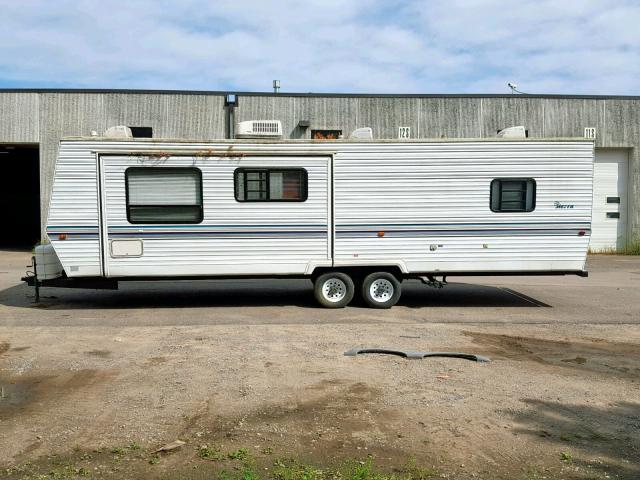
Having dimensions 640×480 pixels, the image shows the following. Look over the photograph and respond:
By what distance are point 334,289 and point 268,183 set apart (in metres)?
2.22

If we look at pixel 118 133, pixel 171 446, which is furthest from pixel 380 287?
pixel 171 446

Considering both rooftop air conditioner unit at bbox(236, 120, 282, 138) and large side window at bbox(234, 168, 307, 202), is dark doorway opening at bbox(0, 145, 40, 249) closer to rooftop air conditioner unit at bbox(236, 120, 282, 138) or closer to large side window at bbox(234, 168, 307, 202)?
rooftop air conditioner unit at bbox(236, 120, 282, 138)

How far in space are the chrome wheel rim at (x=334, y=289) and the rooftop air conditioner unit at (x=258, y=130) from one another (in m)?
2.75

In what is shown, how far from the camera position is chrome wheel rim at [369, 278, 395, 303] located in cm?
1131

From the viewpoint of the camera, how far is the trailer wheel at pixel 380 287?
1128 cm

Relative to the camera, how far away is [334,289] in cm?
1135

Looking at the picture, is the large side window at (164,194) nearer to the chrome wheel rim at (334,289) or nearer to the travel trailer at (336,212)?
the travel trailer at (336,212)

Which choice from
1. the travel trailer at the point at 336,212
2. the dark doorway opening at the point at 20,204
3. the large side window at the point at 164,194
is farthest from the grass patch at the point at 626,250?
the dark doorway opening at the point at 20,204

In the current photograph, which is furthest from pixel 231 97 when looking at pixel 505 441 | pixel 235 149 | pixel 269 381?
pixel 505 441

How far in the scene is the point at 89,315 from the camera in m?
10.8

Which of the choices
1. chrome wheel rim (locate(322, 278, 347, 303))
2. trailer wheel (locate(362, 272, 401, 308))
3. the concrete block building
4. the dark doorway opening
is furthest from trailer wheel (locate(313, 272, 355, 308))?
the dark doorway opening

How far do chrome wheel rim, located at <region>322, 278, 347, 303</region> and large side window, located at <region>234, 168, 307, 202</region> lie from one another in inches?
60.8

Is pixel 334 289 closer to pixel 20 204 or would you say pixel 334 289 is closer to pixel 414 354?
pixel 414 354

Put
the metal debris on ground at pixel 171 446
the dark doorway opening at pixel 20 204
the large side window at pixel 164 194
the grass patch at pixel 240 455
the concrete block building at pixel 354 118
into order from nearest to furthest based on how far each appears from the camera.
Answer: the grass patch at pixel 240 455, the metal debris on ground at pixel 171 446, the large side window at pixel 164 194, the concrete block building at pixel 354 118, the dark doorway opening at pixel 20 204
